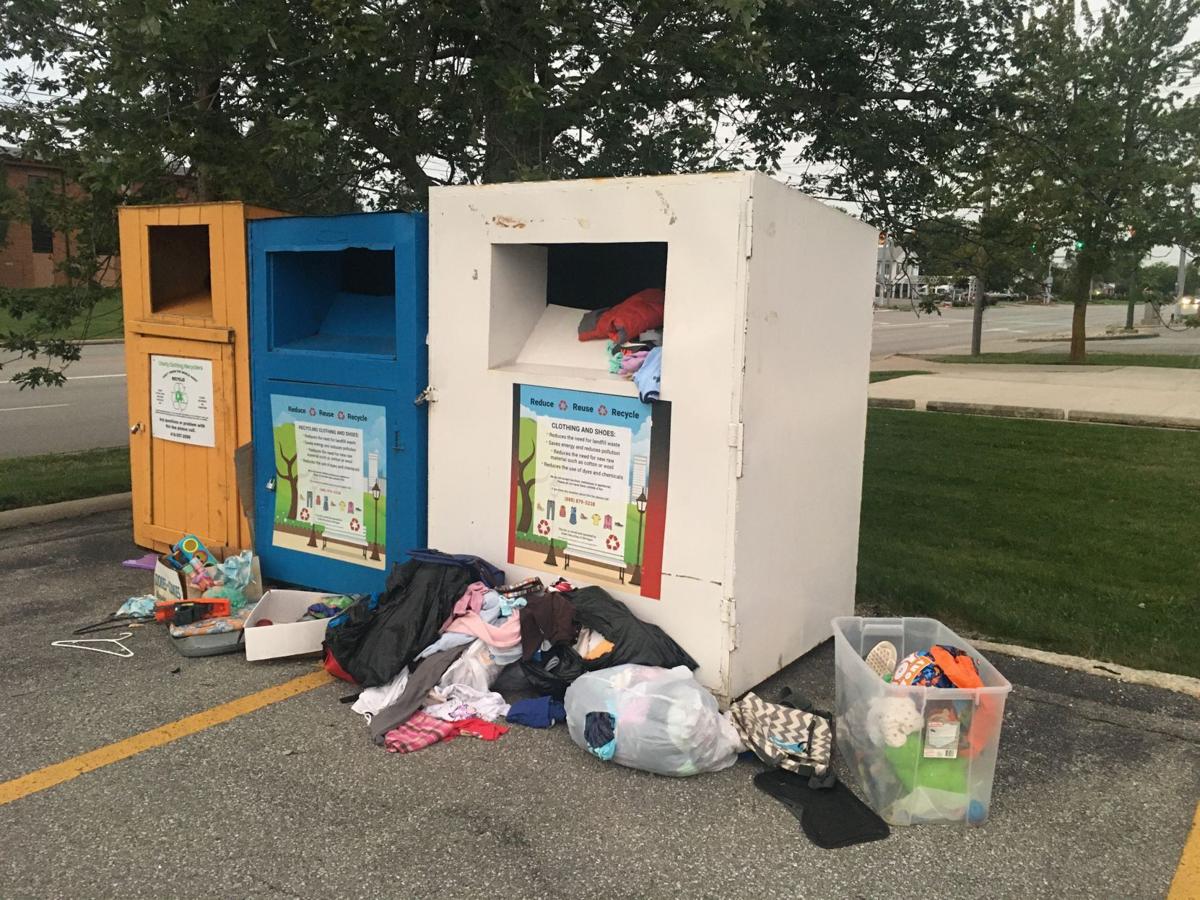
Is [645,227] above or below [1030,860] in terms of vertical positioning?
above

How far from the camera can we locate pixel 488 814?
2666 millimetres

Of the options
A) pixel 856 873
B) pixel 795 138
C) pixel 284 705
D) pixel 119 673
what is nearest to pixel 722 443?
pixel 856 873

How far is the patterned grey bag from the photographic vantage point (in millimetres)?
2928

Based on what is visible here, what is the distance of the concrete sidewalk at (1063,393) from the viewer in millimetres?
10677

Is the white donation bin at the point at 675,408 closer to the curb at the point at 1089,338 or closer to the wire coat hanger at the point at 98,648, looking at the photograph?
the wire coat hanger at the point at 98,648

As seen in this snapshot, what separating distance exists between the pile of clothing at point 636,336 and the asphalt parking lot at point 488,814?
128cm

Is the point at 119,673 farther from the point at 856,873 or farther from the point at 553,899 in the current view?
the point at 856,873

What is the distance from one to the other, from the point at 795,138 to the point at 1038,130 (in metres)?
1.78

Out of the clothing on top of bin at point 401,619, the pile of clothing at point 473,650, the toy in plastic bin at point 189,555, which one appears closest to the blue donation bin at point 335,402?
the toy in plastic bin at point 189,555

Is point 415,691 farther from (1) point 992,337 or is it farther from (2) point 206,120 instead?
(1) point 992,337

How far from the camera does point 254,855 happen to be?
2432 mm

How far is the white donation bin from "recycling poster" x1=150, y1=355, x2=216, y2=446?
1.45 m

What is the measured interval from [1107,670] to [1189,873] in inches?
Answer: 54.3

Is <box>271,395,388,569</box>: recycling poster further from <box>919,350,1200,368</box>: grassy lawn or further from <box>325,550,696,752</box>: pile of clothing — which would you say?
<box>919,350,1200,368</box>: grassy lawn
